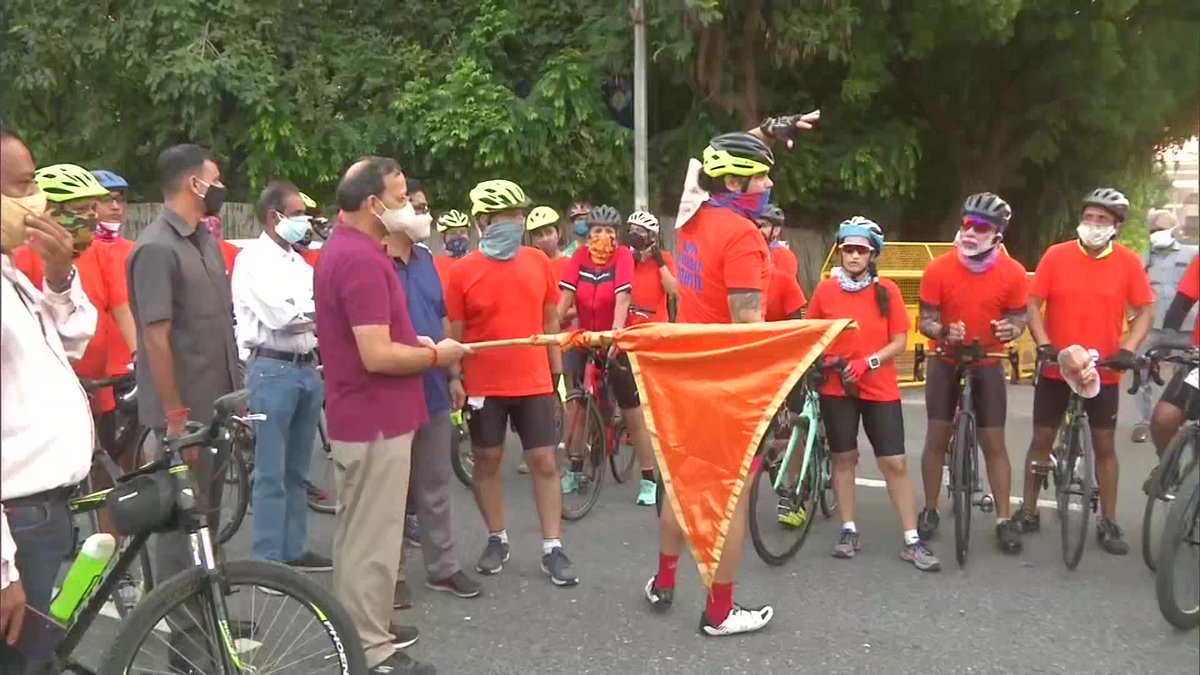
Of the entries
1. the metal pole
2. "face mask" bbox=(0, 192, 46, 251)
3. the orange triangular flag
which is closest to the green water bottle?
"face mask" bbox=(0, 192, 46, 251)

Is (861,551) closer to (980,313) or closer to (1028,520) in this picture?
(1028,520)

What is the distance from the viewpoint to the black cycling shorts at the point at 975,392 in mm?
6371

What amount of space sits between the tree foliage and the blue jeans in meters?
9.03

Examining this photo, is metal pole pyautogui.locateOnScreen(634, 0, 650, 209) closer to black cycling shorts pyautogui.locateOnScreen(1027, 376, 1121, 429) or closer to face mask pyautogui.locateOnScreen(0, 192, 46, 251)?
black cycling shorts pyautogui.locateOnScreen(1027, 376, 1121, 429)

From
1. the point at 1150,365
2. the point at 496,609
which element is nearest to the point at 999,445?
the point at 1150,365

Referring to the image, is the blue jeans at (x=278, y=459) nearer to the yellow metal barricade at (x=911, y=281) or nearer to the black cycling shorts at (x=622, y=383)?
the black cycling shorts at (x=622, y=383)

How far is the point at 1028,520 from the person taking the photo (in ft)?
21.8

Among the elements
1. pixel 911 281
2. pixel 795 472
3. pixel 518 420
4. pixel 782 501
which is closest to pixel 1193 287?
pixel 795 472

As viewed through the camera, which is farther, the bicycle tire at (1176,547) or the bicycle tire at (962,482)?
the bicycle tire at (962,482)

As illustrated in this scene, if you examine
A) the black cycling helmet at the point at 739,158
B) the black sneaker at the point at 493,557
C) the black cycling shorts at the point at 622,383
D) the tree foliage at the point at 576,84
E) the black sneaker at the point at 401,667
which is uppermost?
the tree foliage at the point at 576,84

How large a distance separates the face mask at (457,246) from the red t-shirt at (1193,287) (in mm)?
4876

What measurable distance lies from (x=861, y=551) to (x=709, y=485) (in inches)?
80.6

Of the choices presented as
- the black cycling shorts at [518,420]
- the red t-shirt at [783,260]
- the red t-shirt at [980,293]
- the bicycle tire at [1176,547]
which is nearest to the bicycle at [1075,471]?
the red t-shirt at [980,293]

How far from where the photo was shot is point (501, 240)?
5844mm
